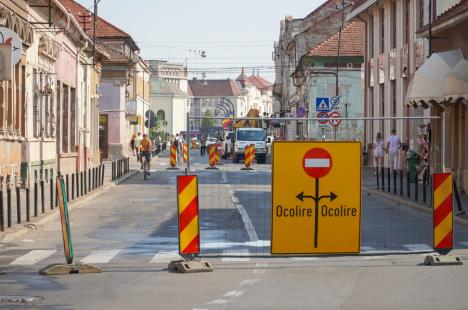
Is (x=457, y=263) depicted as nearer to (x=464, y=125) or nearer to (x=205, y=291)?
(x=205, y=291)

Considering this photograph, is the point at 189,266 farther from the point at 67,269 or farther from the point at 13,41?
the point at 13,41

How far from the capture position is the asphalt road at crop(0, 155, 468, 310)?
11.6 metres

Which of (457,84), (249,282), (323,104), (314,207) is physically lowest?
(249,282)

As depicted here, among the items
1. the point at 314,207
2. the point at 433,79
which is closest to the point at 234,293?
the point at 314,207

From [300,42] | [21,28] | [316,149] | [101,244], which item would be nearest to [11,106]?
[21,28]

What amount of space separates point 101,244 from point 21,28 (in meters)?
15.3

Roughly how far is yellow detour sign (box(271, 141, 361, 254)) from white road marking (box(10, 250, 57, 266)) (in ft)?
11.2

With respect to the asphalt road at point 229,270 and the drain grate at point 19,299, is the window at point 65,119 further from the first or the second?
the drain grate at point 19,299

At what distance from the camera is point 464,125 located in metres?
32.7

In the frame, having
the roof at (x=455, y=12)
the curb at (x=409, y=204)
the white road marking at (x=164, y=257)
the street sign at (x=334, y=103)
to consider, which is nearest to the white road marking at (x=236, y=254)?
the white road marking at (x=164, y=257)

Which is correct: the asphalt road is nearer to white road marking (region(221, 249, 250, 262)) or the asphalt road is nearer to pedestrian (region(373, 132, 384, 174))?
white road marking (region(221, 249, 250, 262))

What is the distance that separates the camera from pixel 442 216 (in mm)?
15305

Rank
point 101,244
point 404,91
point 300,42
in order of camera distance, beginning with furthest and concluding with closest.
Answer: point 300,42 < point 404,91 < point 101,244

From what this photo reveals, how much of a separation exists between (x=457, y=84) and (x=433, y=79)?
6.24ft
